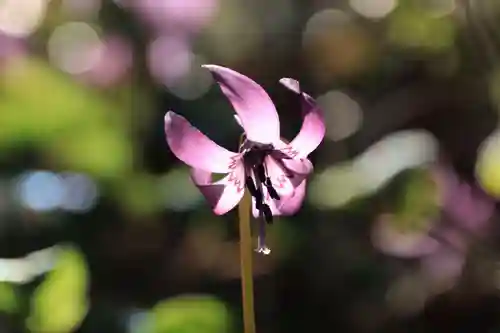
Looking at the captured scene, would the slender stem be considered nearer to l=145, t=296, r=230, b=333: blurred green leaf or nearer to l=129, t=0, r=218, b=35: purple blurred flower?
l=145, t=296, r=230, b=333: blurred green leaf

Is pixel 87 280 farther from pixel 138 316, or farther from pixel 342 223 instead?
pixel 342 223

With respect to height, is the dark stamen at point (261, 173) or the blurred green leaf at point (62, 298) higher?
the dark stamen at point (261, 173)

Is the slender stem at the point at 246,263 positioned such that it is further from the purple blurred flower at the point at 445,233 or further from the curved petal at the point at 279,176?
the purple blurred flower at the point at 445,233

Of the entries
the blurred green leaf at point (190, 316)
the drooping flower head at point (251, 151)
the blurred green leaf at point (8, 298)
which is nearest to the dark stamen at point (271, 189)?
Result: the drooping flower head at point (251, 151)

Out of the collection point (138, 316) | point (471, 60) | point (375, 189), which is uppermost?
point (471, 60)

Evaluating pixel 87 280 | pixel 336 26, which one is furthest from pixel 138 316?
pixel 336 26

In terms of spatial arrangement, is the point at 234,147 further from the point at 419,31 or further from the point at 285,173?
the point at 419,31
